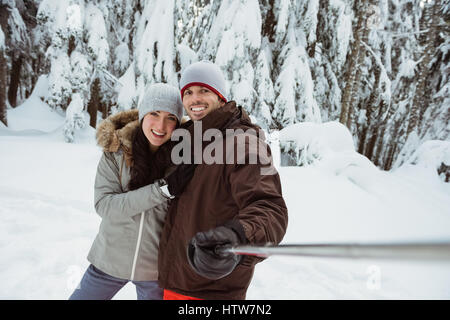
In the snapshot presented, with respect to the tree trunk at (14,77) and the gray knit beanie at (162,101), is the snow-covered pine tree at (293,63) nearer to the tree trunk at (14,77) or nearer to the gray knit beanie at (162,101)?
the gray knit beanie at (162,101)

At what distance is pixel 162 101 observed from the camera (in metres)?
1.71

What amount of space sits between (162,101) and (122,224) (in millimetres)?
852

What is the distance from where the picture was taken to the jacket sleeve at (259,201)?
958mm

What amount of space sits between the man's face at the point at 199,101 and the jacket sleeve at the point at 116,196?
1.86 ft

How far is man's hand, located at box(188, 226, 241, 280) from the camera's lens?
0.90 meters

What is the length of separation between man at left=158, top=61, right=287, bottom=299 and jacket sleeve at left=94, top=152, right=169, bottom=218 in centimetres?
14

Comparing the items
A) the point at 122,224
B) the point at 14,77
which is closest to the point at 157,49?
the point at 122,224

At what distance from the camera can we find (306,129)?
20.3 feet

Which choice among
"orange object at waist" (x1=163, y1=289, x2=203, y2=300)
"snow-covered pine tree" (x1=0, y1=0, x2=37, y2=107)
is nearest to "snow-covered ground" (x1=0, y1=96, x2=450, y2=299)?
"orange object at waist" (x1=163, y1=289, x2=203, y2=300)

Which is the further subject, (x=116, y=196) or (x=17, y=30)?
(x=17, y=30)

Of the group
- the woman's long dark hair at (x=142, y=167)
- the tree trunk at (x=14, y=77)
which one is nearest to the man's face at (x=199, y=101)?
the woman's long dark hair at (x=142, y=167)

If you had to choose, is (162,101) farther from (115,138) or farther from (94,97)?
(94,97)
